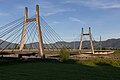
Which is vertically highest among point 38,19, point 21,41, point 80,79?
point 38,19

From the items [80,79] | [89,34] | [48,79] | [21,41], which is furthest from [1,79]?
[89,34]

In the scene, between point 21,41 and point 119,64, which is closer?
point 119,64

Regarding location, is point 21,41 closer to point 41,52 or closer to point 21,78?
point 41,52

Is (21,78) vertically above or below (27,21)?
below

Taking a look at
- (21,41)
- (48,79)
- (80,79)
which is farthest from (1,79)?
(21,41)

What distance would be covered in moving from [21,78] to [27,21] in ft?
127

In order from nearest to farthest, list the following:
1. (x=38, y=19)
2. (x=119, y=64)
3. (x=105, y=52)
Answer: (x=119, y=64)
(x=38, y=19)
(x=105, y=52)

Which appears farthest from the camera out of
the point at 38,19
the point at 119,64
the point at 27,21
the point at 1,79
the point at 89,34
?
the point at 89,34

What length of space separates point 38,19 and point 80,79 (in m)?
33.9

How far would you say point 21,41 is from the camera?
197 ft

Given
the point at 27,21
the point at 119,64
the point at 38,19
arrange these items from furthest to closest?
the point at 27,21, the point at 38,19, the point at 119,64

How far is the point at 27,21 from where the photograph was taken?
64.6 metres

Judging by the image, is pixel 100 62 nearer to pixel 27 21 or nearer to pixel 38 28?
pixel 38 28

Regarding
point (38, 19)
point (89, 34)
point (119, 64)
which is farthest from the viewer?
point (89, 34)
